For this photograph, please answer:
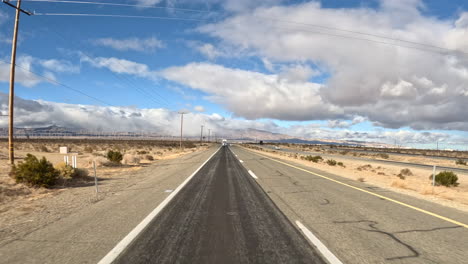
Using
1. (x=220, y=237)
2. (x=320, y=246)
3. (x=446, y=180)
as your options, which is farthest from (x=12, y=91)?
(x=446, y=180)

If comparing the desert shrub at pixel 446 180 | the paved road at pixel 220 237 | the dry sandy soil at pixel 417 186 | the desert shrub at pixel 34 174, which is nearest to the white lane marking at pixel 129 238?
the paved road at pixel 220 237

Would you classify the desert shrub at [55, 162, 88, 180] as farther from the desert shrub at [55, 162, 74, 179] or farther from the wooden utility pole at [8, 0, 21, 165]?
the wooden utility pole at [8, 0, 21, 165]

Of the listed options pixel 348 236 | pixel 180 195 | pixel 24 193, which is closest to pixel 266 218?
pixel 348 236

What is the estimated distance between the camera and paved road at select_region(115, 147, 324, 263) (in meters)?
4.10

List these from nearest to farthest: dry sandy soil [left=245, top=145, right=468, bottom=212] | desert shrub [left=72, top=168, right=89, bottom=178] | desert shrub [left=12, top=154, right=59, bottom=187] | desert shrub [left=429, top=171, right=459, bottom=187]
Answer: dry sandy soil [left=245, top=145, right=468, bottom=212] < desert shrub [left=12, top=154, right=59, bottom=187] < desert shrub [left=72, top=168, right=89, bottom=178] < desert shrub [left=429, top=171, right=459, bottom=187]

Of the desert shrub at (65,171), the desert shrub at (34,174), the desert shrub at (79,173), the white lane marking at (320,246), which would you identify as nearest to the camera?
the white lane marking at (320,246)

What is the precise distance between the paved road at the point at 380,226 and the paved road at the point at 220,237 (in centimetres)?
57

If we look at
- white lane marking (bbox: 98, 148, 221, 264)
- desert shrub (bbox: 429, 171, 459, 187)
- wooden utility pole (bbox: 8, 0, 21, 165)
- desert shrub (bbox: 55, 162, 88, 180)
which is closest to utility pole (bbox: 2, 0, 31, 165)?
wooden utility pole (bbox: 8, 0, 21, 165)

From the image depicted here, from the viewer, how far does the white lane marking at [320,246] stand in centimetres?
402

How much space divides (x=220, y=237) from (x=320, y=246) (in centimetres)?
170

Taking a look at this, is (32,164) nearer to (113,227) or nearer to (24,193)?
(24,193)

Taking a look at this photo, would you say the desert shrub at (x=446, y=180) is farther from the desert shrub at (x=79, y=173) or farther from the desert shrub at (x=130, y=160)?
the desert shrub at (x=130, y=160)

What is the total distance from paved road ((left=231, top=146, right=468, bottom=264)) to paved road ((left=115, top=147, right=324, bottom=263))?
57 cm

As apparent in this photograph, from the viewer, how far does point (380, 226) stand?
5.86m
